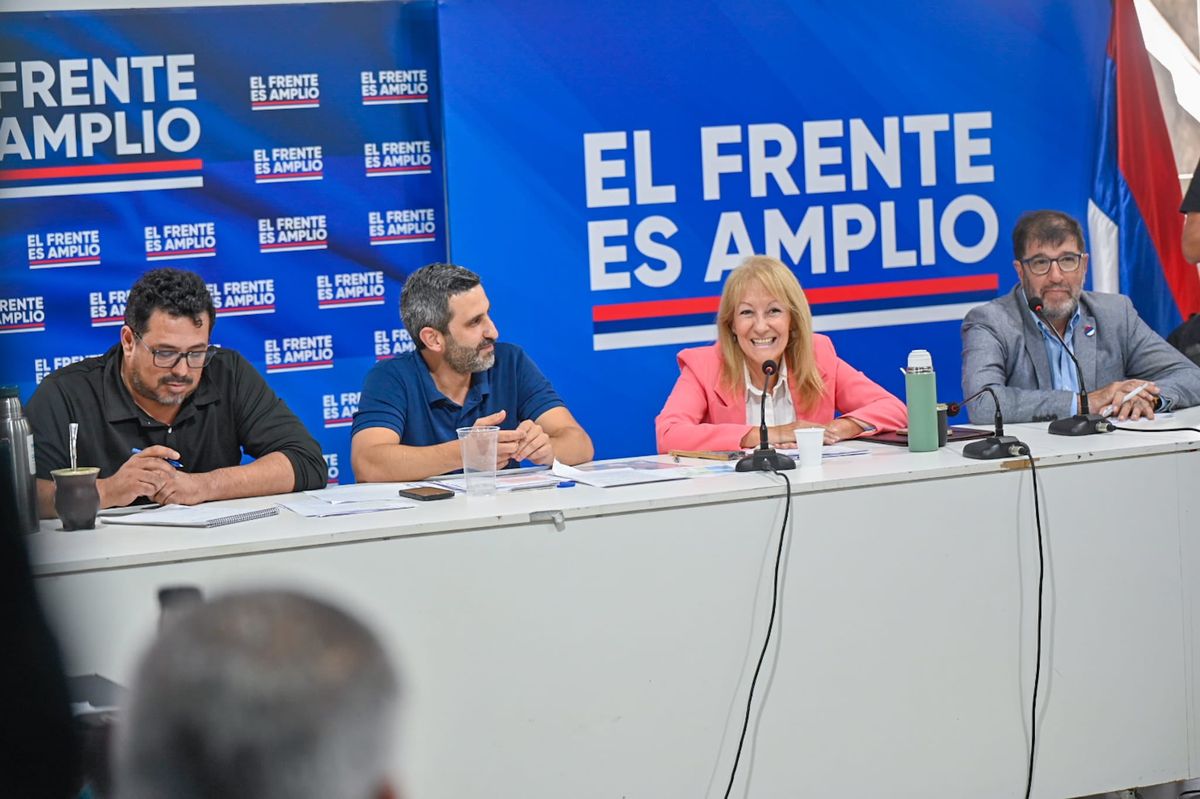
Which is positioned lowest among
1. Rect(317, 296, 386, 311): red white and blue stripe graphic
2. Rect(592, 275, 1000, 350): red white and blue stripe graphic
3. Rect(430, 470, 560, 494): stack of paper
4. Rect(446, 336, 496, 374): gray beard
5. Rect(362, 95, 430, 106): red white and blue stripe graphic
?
Rect(430, 470, 560, 494): stack of paper

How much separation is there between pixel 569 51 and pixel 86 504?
2.47m

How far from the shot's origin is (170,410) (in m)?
2.91

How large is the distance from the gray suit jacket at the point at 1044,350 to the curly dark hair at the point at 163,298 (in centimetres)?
199

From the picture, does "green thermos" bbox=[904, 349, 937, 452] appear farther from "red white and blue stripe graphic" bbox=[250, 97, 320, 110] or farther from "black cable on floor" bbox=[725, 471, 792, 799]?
"red white and blue stripe graphic" bbox=[250, 97, 320, 110]

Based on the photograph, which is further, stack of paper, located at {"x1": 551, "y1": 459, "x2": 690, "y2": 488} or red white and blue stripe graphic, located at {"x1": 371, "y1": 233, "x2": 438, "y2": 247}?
red white and blue stripe graphic, located at {"x1": 371, "y1": 233, "x2": 438, "y2": 247}

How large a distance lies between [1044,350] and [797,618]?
149 centimetres

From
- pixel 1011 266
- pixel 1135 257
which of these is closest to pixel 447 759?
pixel 1011 266

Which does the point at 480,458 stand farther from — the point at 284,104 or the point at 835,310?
the point at 835,310

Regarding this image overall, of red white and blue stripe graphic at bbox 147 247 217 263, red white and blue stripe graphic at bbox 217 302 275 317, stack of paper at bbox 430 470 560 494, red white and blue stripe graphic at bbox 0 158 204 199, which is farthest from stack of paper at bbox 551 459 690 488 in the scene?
red white and blue stripe graphic at bbox 0 158 204 199

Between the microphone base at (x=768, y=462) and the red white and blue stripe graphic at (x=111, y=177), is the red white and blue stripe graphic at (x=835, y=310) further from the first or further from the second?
the microphone base at (x=768, y=462)

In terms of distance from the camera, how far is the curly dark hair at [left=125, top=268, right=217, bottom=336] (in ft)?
9.20

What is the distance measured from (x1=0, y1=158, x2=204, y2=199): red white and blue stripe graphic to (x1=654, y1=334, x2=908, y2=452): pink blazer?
167 centimetres

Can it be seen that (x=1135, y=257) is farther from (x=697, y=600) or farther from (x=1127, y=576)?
(x=697, y=600)

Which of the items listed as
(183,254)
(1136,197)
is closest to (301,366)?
(183,254)
